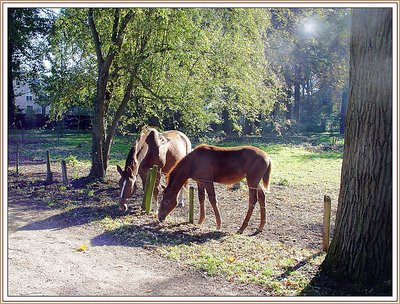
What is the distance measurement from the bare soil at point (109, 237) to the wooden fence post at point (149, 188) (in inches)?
10.4

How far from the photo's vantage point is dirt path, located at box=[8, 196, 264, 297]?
15.1 feet

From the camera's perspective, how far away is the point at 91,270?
17.0 feet

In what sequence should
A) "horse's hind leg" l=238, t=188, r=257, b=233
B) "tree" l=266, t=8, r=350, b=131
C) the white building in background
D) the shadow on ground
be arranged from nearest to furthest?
1. the shadow on ground
2. "horse's hind leg" l=238, t=188, r=257, b=233
3. "tree" l=266, t=8, r=350, b=131
4. the white building in background

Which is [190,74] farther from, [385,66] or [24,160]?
[24,160]

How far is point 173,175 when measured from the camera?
7.57 metres

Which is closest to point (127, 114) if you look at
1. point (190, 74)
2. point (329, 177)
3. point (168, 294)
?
point (190, 74)

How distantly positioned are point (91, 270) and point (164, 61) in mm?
5871

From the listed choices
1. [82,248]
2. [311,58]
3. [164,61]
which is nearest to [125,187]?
[82,248]

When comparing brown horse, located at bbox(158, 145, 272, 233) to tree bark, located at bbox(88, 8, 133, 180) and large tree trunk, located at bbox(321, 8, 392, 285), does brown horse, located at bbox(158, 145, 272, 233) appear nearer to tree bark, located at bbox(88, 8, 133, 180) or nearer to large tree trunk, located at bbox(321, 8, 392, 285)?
large tree trunk, located at bbox(321, 8, 392, 285)

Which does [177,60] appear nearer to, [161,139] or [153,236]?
[161,139]

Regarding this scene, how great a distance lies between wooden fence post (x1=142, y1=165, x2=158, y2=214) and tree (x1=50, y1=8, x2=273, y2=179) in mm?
2596

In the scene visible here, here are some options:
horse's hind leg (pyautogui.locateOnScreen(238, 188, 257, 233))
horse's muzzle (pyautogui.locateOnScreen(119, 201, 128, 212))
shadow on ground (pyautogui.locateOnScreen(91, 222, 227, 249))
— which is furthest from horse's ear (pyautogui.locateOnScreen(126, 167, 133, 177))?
horse's hind leg (pyautogui.locateOnScreen(238, 188, 257, 233))

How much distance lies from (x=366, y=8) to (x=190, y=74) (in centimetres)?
603

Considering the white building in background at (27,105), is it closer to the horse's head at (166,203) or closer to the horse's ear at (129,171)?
the horse's ear at (129,171)
